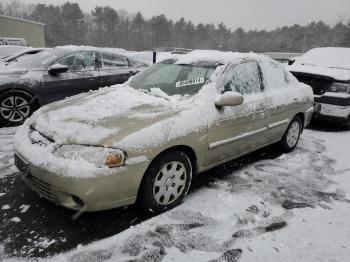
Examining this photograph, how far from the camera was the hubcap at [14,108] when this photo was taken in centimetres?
606

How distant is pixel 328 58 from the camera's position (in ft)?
28.3

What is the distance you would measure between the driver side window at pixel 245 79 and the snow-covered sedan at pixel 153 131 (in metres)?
0.01

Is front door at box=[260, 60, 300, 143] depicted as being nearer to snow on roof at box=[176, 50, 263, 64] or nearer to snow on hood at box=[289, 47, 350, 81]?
snow on roof at box=[176, 50, 263, 64]

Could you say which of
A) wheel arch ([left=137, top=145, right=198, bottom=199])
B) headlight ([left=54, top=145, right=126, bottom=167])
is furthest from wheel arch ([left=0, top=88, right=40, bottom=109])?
wheel arch ([left=137, top=145, right=198, bottom=199])

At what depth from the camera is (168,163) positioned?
3.43 metres

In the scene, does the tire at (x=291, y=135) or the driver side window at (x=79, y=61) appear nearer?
the tire at (x=291, y=135)

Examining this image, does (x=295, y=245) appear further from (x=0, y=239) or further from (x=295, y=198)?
(x=0, y=239)

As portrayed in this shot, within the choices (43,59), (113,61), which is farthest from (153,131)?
(113,61)

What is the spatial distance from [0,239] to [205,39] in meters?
98.6

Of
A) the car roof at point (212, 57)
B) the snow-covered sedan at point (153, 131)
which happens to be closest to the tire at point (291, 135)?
the snow-covered sedan at point (153, 131)

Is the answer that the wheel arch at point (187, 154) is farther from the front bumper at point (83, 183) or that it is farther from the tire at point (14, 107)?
the tire at point (14, 107)

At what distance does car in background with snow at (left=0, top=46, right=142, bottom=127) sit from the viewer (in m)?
6.09

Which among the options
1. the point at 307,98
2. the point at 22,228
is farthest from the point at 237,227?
the point at 307,98

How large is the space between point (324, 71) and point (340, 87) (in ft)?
1.86
